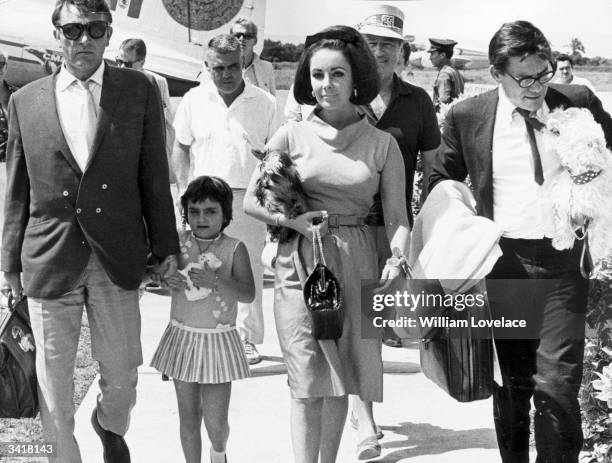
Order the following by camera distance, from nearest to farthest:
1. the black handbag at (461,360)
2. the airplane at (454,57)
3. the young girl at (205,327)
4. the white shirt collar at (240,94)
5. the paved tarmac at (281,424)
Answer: the black handbag at (461,360), the young girl at (205,327), the paved tarmac at (281,424), the white shirt collar at (240,94), the airplane at (454,57)

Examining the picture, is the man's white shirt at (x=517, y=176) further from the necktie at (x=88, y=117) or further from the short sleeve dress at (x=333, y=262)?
the necktie at (x=88, y=117)

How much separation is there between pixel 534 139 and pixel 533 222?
1.10 ft

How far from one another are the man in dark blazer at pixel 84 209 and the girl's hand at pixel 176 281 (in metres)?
0.20

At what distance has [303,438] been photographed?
4258 millimetres

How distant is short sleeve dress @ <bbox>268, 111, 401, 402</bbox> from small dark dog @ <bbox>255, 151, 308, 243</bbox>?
6 cm

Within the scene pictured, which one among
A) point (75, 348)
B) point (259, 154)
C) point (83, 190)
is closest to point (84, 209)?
point (83, 190)

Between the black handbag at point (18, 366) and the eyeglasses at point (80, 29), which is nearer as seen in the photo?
the eyeglasses at point (80, 29)

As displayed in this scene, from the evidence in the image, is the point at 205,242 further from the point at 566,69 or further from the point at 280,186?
the point at 566,69

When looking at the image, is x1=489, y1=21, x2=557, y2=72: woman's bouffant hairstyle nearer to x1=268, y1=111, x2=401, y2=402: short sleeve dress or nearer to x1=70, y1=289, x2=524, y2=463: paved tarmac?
x1=268, y1=111, x2=401, y2=402: short sleeve dress

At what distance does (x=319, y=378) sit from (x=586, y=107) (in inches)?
61.1

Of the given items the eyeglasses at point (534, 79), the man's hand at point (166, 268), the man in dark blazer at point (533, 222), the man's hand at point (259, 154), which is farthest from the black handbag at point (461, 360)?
the man's hand at point (166, 268)

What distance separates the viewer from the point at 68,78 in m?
4.28

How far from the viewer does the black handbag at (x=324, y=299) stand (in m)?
4.16

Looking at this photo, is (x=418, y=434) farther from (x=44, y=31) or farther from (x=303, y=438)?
(x=44, y=31)
